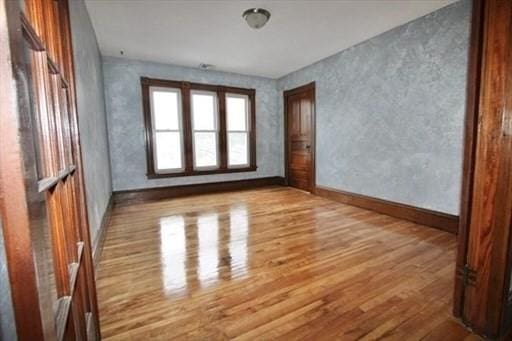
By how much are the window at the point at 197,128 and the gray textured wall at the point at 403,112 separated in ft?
6.20

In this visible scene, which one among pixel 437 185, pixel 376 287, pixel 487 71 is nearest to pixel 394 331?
pixel 376 287

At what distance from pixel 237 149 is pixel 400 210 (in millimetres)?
3388

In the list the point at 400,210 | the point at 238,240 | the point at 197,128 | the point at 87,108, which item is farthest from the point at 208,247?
the point at 197,128

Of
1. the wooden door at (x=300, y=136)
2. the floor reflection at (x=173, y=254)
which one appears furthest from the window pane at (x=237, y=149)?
the floor reflection at (x=173, y=254)

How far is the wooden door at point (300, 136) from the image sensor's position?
4785mm

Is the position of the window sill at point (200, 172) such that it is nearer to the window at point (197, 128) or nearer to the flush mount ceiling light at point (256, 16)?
the window at point (197, 128)

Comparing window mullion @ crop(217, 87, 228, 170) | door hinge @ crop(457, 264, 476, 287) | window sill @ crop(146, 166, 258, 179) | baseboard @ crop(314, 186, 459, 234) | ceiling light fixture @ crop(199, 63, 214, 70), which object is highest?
ceiling light fixture @ crop(199, 63, 214, 70)

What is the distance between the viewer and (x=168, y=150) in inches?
186

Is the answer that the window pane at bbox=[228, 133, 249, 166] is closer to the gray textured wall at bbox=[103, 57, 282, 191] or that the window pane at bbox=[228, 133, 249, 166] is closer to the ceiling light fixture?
the gray textured wall at bbox=[103, 57, 282, 191]

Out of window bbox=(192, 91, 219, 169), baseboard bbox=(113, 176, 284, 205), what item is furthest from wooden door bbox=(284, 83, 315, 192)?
window bbox=(192, 91, 219, 169)

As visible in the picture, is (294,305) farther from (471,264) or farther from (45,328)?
(45,328)

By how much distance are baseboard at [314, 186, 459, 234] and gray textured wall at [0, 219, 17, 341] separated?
348 cm

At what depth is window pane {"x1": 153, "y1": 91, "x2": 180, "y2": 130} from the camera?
4.54 m

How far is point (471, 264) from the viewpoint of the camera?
4.40ft
